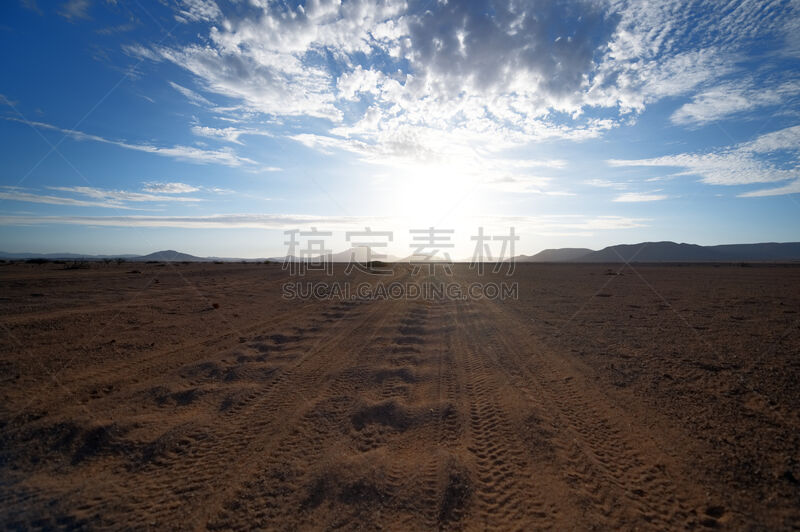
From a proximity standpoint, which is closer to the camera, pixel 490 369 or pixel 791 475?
pixel 791 475

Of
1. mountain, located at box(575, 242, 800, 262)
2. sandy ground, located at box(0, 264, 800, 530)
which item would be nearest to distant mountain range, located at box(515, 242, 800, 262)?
mountain, located at box(575, 242, 800, 262)

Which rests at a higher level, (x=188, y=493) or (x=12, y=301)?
(x=12, y=301)

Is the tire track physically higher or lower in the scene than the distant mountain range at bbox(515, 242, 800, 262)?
lower

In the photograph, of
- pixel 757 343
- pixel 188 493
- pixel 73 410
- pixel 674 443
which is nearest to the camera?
pixel 188 493

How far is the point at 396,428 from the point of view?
468cm

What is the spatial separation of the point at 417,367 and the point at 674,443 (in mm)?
4078

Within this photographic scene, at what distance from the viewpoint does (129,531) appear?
2.96 meters

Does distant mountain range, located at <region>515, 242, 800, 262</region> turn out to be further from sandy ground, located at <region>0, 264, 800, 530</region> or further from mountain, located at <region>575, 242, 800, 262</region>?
sandy ground, located at <region>0, 264, 800, 530</region>

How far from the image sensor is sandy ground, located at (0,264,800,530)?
3.21 meters

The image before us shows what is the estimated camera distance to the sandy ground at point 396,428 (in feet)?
10.5

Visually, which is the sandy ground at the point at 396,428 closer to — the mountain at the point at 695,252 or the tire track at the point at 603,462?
the tire track at the point at 603,462

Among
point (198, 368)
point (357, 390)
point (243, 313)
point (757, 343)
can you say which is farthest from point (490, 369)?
point (243, 313)

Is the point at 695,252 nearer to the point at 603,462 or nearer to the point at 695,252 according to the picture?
the point at 695,252

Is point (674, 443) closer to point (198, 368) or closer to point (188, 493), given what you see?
point (188, 493)
